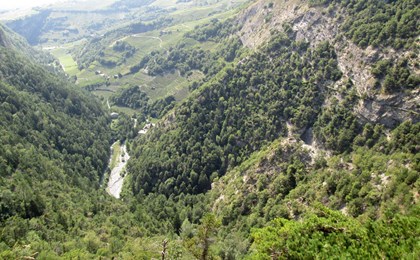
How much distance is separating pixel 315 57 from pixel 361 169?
81.8 meters

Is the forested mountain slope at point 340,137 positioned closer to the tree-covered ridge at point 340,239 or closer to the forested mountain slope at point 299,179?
the forested mountain slope at point 299,179

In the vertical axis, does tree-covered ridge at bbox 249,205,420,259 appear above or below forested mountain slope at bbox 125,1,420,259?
Result: above

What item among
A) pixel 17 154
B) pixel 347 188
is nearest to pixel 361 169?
pixel 347 188

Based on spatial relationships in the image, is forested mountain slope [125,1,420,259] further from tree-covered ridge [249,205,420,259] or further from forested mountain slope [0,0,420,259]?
tree-covered ridge [249,205,420,259]

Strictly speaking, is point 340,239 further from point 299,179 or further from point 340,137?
point 340,137

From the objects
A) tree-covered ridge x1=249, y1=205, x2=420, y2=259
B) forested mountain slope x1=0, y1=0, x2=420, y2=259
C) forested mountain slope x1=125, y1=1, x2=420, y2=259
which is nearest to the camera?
tree-covered ridge x1=249, y1=205, x2=420, y2=259

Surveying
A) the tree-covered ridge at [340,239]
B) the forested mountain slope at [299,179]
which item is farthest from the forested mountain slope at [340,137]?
the tree-covered ridge at [340,239]

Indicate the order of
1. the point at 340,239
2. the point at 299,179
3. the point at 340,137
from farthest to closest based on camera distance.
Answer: the point at 299,179 < the point at 340,137 < the point at 340,239

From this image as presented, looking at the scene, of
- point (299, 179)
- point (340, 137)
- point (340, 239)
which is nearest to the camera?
point (340, 239)

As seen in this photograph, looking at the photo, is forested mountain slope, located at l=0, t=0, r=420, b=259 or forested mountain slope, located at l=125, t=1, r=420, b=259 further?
forested mountain slope, located at l=125, t=1, r=420, b=259

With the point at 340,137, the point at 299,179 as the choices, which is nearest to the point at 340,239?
the point at 299,179

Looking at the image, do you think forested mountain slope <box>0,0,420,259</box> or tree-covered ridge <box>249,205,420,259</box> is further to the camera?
forested mountain slope <box>0,0,420,259</box>

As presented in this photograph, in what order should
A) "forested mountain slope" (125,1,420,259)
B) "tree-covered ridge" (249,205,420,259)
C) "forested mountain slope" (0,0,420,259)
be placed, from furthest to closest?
"forested mountain slope" (125,1,420,259), "forested mountain slope" (0,0,420,259), "tree-covered ridge" (249,205,420,259)

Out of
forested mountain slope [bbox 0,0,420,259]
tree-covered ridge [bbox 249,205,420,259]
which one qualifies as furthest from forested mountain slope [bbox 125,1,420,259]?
tree-covered ridge [bbox 249,205,420,259]
